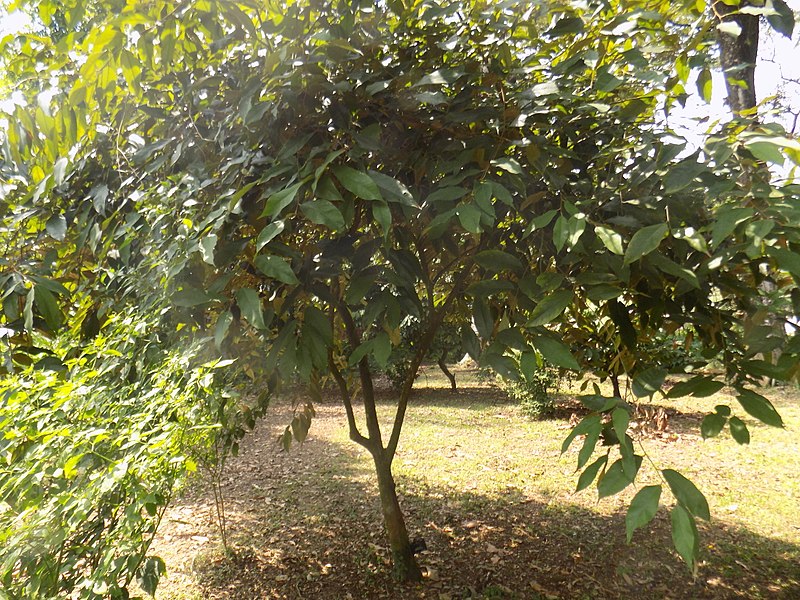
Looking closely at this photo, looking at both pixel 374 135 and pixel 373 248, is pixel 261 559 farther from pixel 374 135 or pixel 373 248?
pixel 374 135

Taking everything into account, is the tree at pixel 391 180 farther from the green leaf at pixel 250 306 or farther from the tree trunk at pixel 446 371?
the tree trunk at pixel 446 371

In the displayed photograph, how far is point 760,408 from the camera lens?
1.22 meters

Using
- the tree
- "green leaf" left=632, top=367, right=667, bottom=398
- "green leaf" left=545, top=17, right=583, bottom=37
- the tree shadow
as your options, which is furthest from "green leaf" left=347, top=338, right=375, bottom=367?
the tree shadow

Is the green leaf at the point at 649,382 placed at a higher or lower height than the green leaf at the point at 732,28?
lower

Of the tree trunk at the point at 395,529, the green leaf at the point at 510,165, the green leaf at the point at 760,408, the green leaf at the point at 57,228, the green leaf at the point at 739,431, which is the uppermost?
the green leaf at the point at 510,165

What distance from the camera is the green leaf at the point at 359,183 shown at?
1197 mm

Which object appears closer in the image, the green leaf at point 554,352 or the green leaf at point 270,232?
the green leaf at point 270,232

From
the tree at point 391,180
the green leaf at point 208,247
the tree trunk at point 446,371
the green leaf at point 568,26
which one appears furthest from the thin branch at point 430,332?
the tree trunk at point 446,371

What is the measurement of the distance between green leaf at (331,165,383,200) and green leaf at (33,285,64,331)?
0.91 m

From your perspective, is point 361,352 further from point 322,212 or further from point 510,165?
point 510,165

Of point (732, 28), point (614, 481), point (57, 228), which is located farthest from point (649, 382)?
point (57, 228)

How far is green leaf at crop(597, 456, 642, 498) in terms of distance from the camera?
1.08m

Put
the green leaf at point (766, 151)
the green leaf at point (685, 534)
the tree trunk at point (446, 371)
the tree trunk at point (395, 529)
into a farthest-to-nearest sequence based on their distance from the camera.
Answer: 1. the tree trunk at point (446, 371)
2. the tree trunk at point (395, 529)
3. the green leaf at point (766, 151)
4. the green leaf at point (685, 534)

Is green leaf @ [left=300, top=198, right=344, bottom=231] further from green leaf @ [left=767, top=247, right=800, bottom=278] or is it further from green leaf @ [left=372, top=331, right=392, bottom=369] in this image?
green leaf @ [left=767, top=247, right=800, bottom=278]
